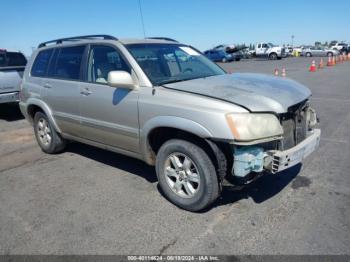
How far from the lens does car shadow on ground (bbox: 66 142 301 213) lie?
12.7 ft

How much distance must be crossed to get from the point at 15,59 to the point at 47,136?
17.2ft

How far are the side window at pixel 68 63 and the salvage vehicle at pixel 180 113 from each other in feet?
0.05

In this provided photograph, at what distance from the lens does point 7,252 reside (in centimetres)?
303

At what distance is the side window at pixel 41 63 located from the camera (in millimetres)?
5488

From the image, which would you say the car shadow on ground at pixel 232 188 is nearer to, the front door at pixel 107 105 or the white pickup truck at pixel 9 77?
the front door at pixel 107 105

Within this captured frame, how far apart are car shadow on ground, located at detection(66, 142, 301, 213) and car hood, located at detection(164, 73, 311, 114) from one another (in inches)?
36.1

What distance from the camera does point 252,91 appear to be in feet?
11.4

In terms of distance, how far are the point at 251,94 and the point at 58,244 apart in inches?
93.8

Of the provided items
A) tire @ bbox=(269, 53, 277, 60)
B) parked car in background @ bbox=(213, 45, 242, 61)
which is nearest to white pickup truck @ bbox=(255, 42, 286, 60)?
tire @ bbox=(269, 53, 277, 60)

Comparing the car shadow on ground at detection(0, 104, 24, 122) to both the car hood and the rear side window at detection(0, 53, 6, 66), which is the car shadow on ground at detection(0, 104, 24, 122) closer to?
the rear side window at detection(0, 53, 6, 66)

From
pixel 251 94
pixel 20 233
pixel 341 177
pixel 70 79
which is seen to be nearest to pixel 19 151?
pixel 70 79

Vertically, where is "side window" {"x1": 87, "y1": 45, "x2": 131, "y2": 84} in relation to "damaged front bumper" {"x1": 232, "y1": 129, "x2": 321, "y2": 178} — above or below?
above

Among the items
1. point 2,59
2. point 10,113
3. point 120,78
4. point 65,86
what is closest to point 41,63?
point 65,86

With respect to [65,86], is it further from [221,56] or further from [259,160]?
[221,56]
